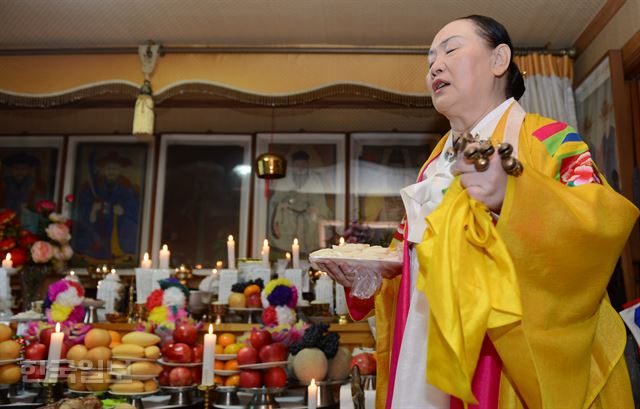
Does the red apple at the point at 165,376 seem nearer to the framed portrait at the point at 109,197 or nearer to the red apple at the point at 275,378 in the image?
the red apple at the point at 275,378

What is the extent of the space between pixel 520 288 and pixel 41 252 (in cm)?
383

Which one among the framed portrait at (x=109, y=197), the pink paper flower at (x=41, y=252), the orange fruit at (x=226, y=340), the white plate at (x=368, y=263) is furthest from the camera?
the framed portrait at (x=109, y=197)

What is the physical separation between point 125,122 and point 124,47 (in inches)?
69.2

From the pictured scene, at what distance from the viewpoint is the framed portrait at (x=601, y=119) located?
117 inches

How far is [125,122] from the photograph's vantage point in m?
5.34

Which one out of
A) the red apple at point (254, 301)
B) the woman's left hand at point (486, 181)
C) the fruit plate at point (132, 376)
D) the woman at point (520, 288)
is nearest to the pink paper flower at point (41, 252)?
the red apple at point (254, 301)

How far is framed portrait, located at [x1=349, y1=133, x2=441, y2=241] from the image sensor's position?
518cm

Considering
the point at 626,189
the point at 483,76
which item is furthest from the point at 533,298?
the point at 626,189

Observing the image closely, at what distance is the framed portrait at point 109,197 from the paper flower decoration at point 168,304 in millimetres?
2641

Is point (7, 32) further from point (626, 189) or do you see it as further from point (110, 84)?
point (626, 189)

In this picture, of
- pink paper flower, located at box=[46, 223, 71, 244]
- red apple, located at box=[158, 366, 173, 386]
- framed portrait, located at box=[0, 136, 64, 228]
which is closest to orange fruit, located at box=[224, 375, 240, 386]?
red apple, located at box=[158, 366, 173, 386]

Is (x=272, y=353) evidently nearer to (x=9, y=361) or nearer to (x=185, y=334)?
(x=185, y=334)

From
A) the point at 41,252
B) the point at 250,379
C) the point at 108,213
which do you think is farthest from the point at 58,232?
the point at 250,379

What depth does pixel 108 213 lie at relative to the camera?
5395mm
